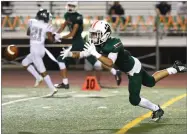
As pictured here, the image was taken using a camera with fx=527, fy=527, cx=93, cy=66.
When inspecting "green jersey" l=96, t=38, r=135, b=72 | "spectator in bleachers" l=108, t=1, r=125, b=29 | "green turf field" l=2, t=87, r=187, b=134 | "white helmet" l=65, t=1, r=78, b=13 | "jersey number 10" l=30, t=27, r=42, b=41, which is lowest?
"green turf field" l=2, t=87, r=187, b=134

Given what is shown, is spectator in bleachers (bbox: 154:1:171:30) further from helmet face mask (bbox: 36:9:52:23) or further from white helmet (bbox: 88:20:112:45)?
white helmet (bbox: 88:20:112:45)

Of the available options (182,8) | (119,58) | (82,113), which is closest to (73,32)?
(82,113)

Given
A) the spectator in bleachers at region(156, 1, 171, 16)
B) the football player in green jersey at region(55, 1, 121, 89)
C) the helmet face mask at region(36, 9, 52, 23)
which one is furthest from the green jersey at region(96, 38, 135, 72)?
the spectator in bleachers at region(156, 1, 171, 16)

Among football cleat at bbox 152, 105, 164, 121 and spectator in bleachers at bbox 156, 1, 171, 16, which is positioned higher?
spectator in bleachers at bbox 156, 1, 171, 16

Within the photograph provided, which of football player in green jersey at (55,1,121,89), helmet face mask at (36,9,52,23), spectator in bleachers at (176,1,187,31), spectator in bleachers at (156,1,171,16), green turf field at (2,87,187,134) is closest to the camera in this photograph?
green turf field at (2,87,187,134)

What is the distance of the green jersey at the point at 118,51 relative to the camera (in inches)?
277

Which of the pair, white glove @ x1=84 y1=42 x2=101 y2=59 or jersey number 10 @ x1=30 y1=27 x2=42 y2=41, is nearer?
white glove @ x1=84 y1=42 x2=101 y2=59

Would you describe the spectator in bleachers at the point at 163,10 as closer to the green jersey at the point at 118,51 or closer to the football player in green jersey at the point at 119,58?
the football player in green jersey at the point at 119,58

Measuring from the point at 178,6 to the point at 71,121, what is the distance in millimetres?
11263

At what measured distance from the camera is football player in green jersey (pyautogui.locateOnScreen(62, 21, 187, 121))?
702 cm

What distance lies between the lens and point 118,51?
23.2ft

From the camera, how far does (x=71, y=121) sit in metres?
7.34

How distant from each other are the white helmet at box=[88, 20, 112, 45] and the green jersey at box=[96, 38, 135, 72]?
0.10 meters

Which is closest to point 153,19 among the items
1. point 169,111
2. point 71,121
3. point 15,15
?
point 15,15
